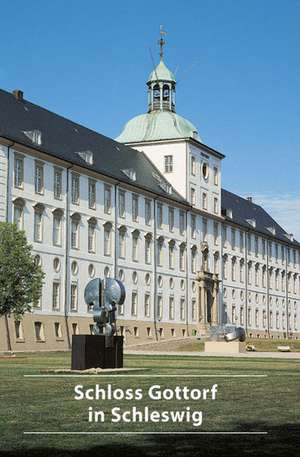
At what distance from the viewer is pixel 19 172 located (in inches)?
2180

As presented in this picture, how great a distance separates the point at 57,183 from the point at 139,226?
12768 mm

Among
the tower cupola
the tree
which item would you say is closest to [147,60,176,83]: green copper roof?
the tower cupola

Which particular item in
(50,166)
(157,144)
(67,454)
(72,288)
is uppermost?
(157,144)

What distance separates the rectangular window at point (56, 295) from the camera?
5875cm

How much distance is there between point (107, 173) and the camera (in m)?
65.6

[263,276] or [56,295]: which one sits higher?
[263,276]

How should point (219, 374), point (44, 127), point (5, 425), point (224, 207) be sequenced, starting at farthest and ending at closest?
point (224, 207)
point (44, 127)
point (219, 374)
point (5, 425)

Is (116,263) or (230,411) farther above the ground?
(116,263)

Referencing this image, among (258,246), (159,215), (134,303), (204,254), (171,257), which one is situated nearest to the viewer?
(134,303)

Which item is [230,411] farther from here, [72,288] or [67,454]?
[72,288]

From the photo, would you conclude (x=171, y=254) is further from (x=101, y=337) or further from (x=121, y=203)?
(x=101, y=337)

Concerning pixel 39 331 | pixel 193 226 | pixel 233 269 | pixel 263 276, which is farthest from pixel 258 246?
pixel 39 331

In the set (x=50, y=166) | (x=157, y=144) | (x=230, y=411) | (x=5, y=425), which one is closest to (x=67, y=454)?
(x=5, y=425)

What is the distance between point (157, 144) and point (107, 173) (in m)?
16.1
